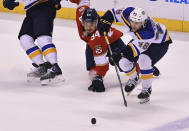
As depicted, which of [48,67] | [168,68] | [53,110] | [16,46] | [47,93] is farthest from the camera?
[16,46]

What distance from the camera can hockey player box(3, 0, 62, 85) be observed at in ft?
16.4

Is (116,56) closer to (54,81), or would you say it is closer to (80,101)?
(80,101)

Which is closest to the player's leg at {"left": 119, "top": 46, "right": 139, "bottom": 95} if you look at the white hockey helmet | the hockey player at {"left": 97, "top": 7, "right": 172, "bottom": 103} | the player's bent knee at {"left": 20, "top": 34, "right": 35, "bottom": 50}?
the hockey player at {"left": 97, "top": 7, "right": 172, "bottom": 103}

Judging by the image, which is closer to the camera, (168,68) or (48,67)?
(48,67)

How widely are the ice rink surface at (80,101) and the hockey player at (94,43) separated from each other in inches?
4.9

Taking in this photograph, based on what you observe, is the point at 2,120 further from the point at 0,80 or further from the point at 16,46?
the point at 16,46

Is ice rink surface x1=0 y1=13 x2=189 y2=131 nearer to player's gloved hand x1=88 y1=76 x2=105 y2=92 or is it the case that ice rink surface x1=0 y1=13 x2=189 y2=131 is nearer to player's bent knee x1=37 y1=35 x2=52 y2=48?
player's gloved hand x1=88 y1=76 x2=105 y2=92

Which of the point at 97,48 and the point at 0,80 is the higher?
the point at 97,48

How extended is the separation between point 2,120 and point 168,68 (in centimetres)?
235

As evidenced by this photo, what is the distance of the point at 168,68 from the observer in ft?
19.0

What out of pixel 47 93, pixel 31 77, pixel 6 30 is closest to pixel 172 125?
pixel 47 93

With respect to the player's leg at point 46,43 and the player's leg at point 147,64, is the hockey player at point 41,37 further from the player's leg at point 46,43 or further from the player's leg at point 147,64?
the player's leg at point 147,64

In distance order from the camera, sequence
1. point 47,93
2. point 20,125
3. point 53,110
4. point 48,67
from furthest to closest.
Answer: point 48,67 → point 47,93 → point 53,110 → point 20,125

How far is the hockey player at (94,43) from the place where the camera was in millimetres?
4848
